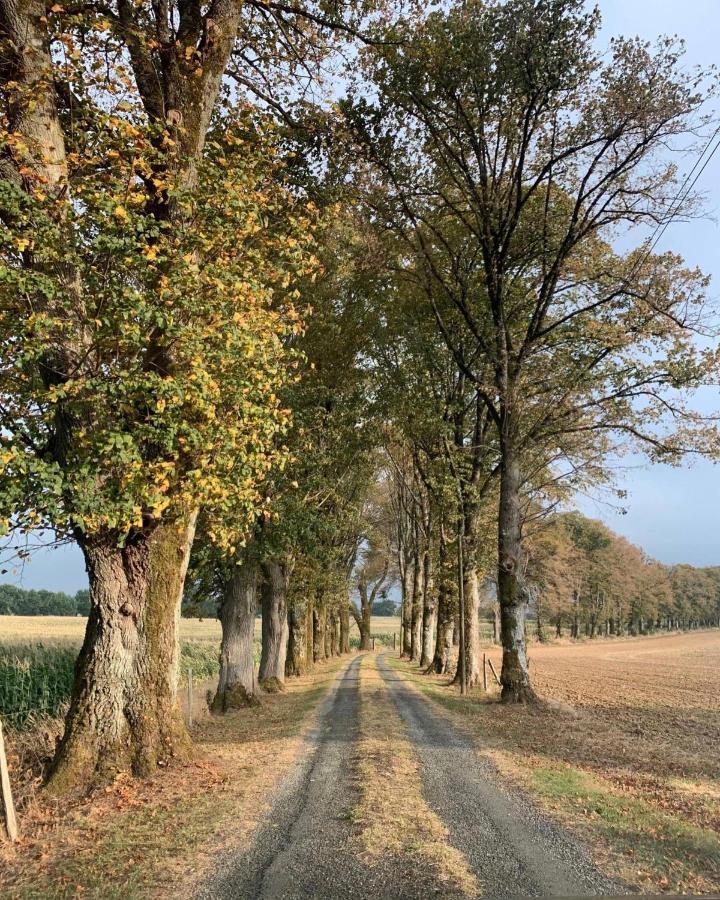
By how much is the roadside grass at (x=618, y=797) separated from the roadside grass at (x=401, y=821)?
132 cm

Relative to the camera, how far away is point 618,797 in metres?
7.19

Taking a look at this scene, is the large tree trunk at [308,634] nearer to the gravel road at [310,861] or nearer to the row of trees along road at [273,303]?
the row of trees along road at [273,303]

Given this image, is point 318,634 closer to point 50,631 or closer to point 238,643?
point 50,631

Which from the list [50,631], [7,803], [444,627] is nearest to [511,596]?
[444,627]

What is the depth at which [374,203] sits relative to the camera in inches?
655

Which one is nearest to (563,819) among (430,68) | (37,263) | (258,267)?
(258,267)

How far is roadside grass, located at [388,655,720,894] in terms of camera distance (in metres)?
5.16

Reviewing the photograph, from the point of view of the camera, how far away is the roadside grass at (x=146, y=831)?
4.99 meters

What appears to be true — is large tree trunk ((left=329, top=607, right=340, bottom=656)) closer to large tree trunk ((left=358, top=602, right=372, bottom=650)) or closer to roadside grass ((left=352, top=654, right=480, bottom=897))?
large tree trunk ((left=358, top=602, right=372, bottom=650))

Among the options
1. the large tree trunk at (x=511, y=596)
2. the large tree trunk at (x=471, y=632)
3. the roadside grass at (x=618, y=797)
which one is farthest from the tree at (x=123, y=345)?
the large tree trunk at (x=471, y=632)

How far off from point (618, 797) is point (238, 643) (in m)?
11.7

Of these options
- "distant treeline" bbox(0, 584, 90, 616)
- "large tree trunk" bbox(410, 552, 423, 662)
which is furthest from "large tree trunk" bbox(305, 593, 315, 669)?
"distant treeline" bbox(0, 584, 90, 616)

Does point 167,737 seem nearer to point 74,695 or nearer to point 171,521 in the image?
point 74,695

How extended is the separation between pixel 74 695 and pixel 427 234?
16.3 metres
